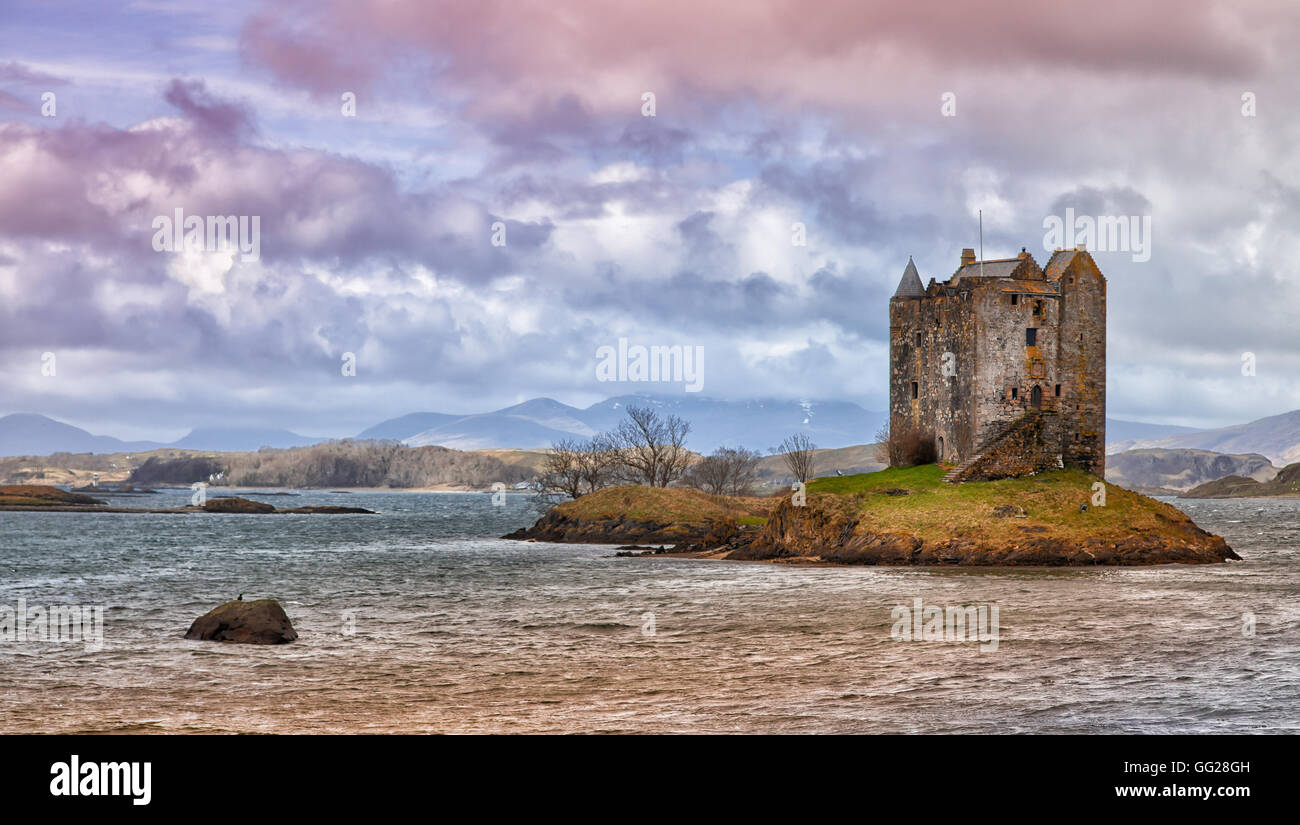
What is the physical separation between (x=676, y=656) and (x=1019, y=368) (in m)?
52.0

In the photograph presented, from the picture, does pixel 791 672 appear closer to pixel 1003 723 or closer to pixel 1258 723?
pixel 1003 723

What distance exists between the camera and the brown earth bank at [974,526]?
66.7 m

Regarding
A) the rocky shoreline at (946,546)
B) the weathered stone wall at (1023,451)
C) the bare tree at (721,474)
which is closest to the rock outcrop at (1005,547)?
the rocky shoreline at (946,546)

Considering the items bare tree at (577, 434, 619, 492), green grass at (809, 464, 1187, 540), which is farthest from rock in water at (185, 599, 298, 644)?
bare tree at (577, 434, 619, 492)

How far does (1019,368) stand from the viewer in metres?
77.1

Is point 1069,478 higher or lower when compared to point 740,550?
higher

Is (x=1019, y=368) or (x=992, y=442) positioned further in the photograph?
(x=1019, y=368)

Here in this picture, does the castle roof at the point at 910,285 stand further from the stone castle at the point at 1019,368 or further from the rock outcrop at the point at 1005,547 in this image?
the rock outcrop at the point at 1005,547

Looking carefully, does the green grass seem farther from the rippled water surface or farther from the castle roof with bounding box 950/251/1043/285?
the castle roof with bounding box 950/251/1043/285

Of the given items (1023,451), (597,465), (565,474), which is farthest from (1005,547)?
(565,474)

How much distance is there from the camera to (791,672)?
27922mm

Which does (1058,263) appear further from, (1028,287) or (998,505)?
(998,505)
